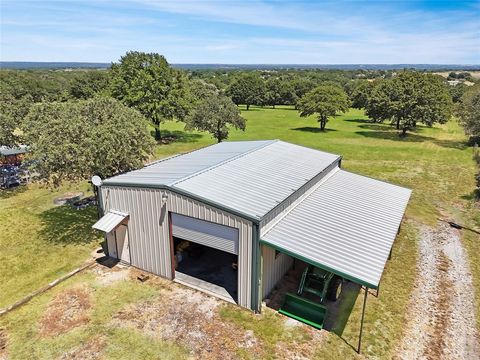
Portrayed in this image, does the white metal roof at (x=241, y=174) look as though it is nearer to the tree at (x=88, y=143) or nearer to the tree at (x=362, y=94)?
the tree at (x=88, y=143)

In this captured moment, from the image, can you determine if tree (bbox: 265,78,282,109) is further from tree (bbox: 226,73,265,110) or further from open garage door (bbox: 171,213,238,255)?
open garage door (bbox: 171,213,238,255)

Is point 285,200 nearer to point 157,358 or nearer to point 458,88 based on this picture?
point 157,358

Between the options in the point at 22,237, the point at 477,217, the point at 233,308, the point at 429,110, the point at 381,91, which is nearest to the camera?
the point at 233,308

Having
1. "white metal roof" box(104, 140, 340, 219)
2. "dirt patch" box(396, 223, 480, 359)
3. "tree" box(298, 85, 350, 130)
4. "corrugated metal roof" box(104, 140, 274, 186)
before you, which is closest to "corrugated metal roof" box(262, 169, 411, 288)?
"white metal roof" box(104, 140, 340, 219)

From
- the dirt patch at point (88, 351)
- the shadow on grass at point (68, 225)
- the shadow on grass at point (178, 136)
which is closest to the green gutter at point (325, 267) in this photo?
the dirt patch at point (88, 351)

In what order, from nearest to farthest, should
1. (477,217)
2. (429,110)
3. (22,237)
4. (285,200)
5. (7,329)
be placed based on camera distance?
(7,329) < (285,200) < (22,237) < (477,217) < (429,110)

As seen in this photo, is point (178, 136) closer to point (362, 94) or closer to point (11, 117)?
point (11, 117)

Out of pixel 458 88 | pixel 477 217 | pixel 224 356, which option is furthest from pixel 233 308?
pixel 458 88
